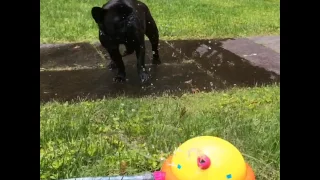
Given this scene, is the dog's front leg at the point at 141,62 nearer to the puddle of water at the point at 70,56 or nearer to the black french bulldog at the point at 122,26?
the black french bulldog at the point at 122,26

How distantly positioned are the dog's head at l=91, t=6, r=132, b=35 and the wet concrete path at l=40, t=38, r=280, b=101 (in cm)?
65

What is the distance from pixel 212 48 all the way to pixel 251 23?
1.63 meters

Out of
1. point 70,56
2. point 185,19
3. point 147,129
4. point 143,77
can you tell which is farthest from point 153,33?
point 185,19

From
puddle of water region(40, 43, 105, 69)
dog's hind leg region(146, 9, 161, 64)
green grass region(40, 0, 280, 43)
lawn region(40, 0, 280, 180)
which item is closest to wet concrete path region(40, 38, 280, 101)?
puddle of water region(40, 43, 105, 69)

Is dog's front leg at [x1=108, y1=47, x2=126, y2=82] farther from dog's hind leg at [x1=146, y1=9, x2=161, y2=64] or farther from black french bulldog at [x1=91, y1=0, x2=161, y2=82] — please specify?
dog's hind leg at [x1=146, y1=9, x2=161, y2=64]

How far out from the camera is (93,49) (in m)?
6.17

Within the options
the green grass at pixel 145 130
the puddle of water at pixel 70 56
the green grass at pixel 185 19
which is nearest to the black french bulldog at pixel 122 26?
the green grass at pixel 145 130

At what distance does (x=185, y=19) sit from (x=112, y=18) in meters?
3.55

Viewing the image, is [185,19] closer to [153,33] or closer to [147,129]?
[153,33]

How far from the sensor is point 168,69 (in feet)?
18.0

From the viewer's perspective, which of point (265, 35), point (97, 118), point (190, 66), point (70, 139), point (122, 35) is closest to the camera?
point (70, 139)

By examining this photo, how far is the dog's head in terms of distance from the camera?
442 cm
